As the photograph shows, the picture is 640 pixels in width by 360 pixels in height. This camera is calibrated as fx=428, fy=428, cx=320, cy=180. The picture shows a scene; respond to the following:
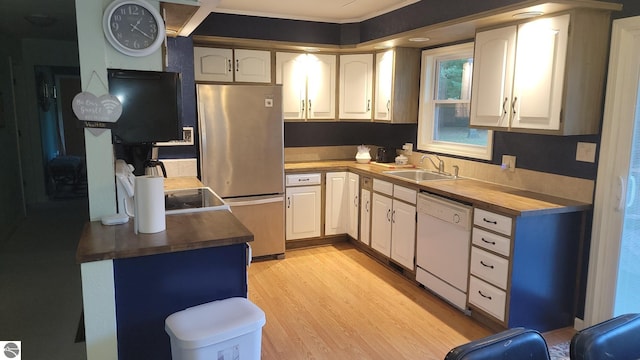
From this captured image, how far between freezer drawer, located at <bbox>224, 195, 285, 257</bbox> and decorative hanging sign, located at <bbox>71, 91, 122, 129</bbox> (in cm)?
199

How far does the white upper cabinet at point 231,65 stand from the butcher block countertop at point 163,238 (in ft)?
7.18

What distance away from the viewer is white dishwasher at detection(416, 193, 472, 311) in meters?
3.11

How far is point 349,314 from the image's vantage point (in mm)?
3225

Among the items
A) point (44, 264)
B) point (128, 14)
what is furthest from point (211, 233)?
point (44, 264)

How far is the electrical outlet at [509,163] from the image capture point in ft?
11.1

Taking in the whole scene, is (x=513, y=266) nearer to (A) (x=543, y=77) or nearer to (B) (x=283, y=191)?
(A) (x=543, y=77)

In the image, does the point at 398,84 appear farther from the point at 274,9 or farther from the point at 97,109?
the point at 97,109

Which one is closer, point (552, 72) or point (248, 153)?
point (552, 72)

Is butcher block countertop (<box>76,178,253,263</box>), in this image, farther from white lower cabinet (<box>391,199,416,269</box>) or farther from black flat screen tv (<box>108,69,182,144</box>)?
white lower cabinet (<box>391,199,416,269</box>)

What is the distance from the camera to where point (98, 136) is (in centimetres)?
219

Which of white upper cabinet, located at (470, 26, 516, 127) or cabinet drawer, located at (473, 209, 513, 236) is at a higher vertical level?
white upper cabinet, located at (470, 26, 516, 127)

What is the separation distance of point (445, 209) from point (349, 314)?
107 cm

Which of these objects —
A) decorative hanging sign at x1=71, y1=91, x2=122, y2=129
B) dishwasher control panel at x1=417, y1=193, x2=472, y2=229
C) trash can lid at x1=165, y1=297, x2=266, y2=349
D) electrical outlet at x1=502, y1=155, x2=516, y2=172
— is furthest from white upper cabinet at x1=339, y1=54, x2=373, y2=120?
trash can lid at x1=165, y1=297, x2=266, y2=349

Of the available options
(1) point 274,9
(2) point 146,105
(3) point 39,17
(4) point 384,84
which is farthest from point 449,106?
(3) point 39,17
